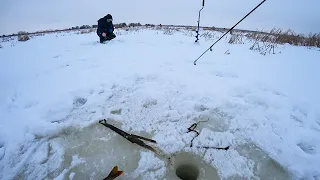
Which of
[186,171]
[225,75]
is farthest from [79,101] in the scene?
[225,75]

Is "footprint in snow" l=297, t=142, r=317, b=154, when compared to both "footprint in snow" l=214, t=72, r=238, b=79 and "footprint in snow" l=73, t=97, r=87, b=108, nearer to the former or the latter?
"footprint in snow" l=214, t=72, r=238, b=79

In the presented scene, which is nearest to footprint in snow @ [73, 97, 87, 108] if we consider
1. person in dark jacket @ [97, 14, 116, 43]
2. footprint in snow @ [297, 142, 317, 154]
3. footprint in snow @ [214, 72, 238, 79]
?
footprint in snow @ [214, 72, 238, 79]

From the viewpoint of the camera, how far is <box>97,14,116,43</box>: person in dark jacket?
7.16 meters

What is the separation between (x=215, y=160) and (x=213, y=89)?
1.33m

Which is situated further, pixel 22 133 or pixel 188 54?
pixel 188 54

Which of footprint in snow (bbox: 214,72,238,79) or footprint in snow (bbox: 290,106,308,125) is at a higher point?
footprint in snow (bbox: 214,72,238,79)

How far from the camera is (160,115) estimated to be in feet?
8.61

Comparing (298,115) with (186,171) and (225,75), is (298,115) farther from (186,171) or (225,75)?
(186,171)

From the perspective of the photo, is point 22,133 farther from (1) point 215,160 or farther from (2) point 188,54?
(2) point 188,54

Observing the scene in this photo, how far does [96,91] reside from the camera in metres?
3.11

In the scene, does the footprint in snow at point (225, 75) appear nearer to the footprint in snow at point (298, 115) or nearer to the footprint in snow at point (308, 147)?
the footprint in snow at point (298, 115)

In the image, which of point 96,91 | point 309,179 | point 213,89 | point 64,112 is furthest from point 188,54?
point 309,179

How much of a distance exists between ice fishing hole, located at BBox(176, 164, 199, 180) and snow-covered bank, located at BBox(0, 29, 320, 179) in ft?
0.56

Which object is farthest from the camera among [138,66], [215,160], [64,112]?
[138,66]
